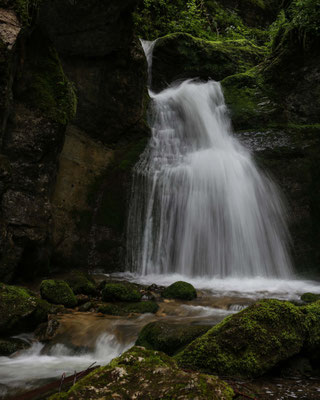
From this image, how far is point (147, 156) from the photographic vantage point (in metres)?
12.9

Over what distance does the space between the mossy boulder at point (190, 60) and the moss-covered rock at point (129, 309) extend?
14.4 metres

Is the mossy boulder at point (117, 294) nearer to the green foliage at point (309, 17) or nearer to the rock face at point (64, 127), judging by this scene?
the rock face at point (64, 127)

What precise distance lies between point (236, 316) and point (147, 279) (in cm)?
693

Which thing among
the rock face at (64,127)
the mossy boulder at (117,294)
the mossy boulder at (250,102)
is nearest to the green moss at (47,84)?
the rock face at (64,127)

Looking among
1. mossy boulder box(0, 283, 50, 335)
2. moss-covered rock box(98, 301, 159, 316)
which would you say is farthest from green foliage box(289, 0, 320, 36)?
mossy boulder box(0, 283, 50, 335)

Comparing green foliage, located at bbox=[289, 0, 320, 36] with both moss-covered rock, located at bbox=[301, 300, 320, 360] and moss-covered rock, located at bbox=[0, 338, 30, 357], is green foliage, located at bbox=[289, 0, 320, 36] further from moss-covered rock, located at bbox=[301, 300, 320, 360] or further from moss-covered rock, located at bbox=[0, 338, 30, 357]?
moss-covered rock, located at bbox=[0, 338, 30, 357]

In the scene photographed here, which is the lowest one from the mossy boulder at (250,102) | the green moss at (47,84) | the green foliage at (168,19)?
the green moss at (47,84)

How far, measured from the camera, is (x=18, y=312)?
15.8 ft

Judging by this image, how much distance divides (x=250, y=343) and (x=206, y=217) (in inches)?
326

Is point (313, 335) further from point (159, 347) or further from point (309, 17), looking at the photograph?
point (309, 17)

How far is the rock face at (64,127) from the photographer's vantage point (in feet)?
26.2

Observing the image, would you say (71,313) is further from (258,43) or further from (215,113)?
(258,43)

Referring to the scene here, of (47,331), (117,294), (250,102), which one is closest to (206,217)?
(117,294)

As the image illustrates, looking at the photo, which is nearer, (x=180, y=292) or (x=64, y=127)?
(x=180, y=292)
